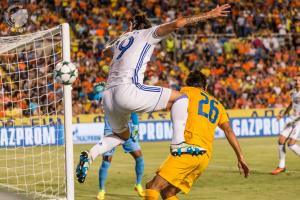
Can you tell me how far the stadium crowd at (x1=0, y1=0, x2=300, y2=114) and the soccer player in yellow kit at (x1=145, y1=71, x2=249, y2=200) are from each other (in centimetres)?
1934

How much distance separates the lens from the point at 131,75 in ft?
28.5

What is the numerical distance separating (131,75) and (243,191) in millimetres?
4483

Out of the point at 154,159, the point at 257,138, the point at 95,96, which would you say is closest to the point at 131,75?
the point at 95,96

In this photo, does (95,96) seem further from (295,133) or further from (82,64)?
(82,64)

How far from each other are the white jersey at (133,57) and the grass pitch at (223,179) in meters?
3.46

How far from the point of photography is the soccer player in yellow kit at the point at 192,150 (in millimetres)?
8195

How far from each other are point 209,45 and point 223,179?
1903 centimetres

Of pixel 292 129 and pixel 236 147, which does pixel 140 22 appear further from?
pixel 292 129

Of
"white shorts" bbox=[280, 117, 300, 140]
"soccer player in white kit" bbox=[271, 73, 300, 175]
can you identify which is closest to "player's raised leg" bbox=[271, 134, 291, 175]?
"soccer player in white kit" bbox=[271, 73, 300, 175]

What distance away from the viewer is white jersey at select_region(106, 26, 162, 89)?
8680 mm

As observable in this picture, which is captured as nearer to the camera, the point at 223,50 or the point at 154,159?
the point at 154,159

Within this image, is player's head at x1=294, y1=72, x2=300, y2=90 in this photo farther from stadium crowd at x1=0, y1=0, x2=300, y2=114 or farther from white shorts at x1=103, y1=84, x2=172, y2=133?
stadium crowd at x1=0, y1=0, x2=300, y2=114

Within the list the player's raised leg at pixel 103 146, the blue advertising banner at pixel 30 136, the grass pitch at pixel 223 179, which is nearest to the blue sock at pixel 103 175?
the grass pitch at pixel 223 179

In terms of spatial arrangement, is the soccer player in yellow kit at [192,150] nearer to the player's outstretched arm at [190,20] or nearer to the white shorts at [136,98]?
the white shorts at [136,98]
